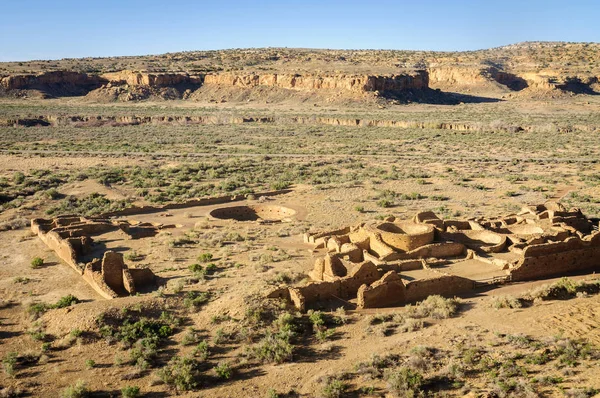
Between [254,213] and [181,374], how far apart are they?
63.1 feet

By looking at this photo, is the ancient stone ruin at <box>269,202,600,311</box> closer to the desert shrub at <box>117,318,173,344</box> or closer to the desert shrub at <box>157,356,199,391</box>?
the desert shrub at <box>117,318,173,344</box>

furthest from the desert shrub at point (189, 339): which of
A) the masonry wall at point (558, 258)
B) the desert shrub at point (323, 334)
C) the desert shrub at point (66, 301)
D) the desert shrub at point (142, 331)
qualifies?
the masonry wall at point (558, 258)

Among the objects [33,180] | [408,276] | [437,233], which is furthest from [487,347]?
[33,180]

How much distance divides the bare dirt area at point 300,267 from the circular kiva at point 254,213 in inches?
4.5

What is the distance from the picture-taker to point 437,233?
2367 centimetres

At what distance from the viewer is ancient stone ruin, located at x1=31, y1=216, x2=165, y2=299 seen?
63.6 feet

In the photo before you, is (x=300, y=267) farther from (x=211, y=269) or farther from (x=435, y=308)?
(x=435, y=308)

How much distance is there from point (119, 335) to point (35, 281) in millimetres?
6968

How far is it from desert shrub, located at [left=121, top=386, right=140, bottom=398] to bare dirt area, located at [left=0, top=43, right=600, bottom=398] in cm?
7

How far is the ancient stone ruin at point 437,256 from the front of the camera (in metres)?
18.1

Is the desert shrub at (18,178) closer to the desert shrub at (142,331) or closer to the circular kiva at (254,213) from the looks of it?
the circular kiva at (254,213)

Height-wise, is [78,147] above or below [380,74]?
below

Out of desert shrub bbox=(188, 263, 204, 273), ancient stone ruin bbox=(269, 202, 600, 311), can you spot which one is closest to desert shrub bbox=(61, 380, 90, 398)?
ancient stone ruin bbox=(269, 202, 600, 311)

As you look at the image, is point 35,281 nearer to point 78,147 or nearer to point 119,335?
point 119,335
